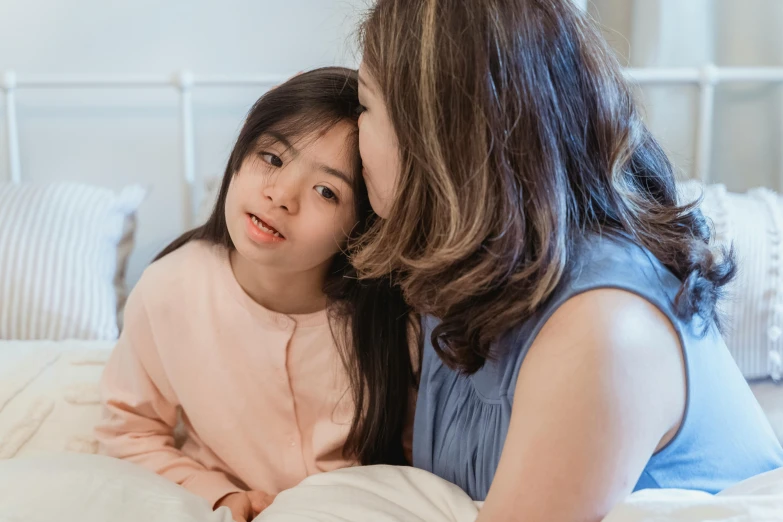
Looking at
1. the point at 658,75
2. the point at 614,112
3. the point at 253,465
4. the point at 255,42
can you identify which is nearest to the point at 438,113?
the point at 614,112

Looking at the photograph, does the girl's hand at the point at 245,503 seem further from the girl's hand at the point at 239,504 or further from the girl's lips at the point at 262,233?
the girl's lips at the point at 262,233

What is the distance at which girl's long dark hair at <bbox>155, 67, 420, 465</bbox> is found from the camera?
918 millimetres

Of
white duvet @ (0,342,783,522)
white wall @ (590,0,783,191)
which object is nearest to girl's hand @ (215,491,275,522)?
white duvet @ (0,342,783,522)

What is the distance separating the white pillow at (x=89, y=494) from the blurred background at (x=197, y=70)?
3.12 feet

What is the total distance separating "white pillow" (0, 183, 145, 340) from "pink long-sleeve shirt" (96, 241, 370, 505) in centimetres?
37

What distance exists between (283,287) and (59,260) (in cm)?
57

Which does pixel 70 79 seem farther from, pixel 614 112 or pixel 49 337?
pixel 614 112

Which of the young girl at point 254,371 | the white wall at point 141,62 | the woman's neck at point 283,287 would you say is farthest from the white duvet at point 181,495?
the white wall at point 141,62

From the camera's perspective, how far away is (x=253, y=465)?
1022 millimetres

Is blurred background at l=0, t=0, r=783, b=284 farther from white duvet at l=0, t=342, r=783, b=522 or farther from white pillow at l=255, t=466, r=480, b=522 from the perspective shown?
white pillow at l=255, t=466, r=480, b=522

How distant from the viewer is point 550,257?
0.68m

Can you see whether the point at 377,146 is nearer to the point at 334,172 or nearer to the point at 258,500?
the point at 334,172

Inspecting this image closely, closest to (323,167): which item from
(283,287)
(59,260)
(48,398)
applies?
(283,287)

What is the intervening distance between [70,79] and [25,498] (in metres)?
1.06
